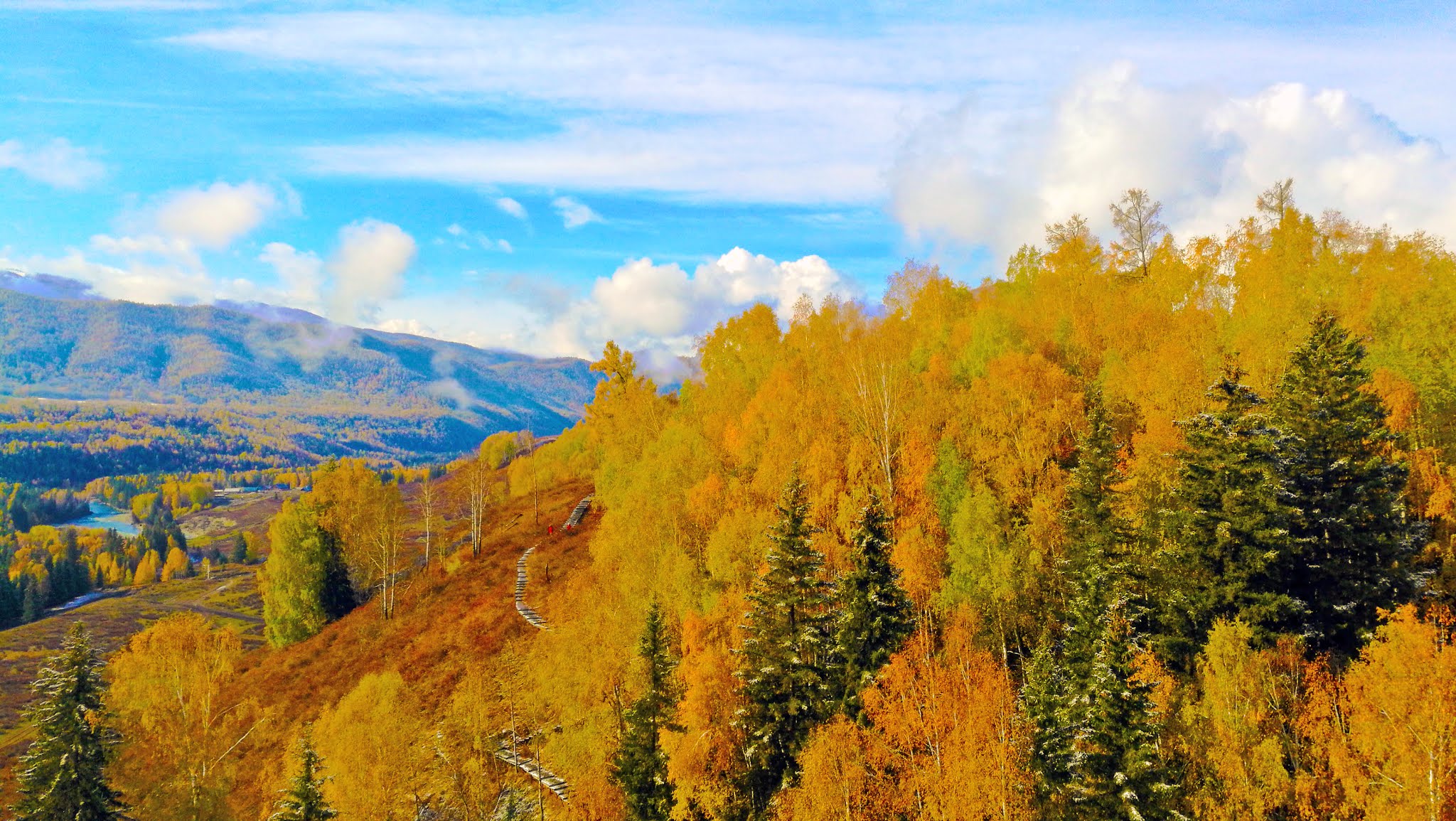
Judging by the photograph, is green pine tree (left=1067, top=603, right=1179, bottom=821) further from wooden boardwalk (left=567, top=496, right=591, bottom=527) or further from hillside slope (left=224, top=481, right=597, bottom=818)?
wooden boardwalk (left=567, top=496, right=591, bottom=527)

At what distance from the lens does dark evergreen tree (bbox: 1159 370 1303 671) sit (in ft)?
117

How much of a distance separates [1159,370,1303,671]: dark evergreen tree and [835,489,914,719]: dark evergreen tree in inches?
546

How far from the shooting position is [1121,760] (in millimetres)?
29141

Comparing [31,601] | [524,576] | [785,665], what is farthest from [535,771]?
[31,601]

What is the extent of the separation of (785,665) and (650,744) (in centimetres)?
931

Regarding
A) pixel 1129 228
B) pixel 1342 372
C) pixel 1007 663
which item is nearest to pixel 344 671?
→ pixel 1007 663

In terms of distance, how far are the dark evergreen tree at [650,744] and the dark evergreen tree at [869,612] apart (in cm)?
1006

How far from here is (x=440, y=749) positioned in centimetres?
4572

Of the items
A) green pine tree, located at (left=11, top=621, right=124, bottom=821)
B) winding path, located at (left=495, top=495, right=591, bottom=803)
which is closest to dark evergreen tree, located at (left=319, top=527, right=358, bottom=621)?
winding path, located at (left=495, top=495, right=591, bottom=803)

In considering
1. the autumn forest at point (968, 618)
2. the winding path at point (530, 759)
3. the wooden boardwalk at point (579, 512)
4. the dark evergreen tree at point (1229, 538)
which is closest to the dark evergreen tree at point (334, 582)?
the autumn forest at point (968, 618)

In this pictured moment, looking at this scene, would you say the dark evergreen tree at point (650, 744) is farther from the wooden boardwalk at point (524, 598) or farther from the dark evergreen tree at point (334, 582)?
the dark evergreen tree at point (334, 582)

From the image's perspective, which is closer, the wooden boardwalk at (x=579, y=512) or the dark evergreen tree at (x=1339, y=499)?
the dark evergreen tree at (x=1339, y=499)

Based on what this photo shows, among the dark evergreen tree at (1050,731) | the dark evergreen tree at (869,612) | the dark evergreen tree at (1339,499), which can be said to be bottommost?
the dark evergreen tree at (1050,731)

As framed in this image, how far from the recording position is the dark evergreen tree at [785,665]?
36531 mm
